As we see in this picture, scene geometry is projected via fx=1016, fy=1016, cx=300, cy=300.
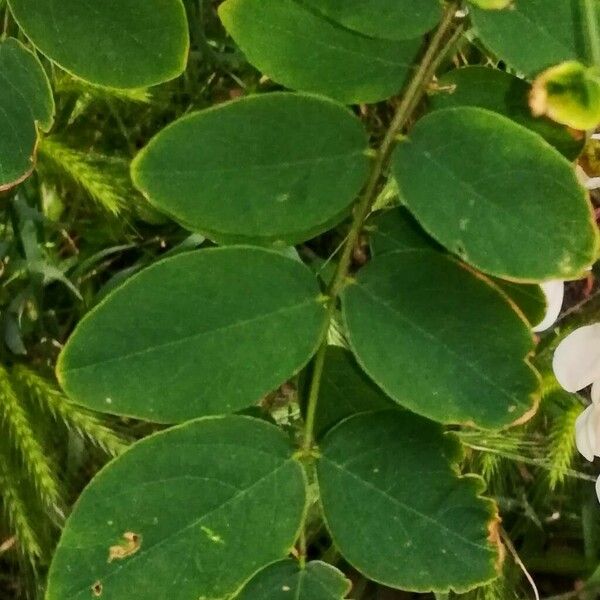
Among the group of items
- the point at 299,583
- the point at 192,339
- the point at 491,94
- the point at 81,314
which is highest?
the point at 491,94

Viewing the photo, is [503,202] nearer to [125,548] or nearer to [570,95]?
[570,95]

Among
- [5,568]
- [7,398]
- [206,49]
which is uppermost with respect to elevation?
[206,49]

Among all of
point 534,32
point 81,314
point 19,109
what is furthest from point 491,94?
point 81,314

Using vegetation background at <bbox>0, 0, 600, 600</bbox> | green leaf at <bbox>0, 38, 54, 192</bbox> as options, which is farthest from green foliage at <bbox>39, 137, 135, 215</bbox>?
green leaf at <bbox>0, 38, 54, 192</bbox>

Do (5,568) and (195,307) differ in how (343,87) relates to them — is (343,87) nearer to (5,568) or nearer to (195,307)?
(195,307)

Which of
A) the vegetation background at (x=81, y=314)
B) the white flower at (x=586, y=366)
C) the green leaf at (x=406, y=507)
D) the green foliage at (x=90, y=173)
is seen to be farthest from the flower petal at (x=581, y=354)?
the green foliage at (x=90, y=173)

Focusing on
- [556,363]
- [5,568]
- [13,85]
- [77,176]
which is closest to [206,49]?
[77,176]
